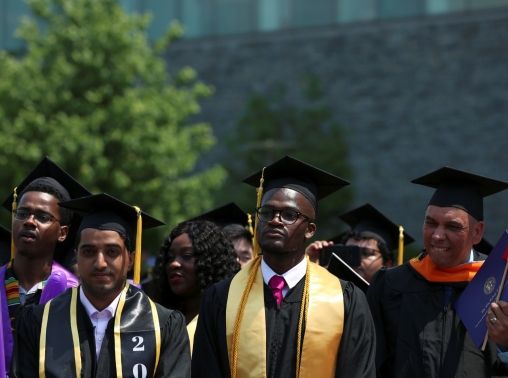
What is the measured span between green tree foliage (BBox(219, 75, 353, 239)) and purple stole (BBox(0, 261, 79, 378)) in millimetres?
13182

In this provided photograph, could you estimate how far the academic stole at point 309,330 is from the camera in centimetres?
397

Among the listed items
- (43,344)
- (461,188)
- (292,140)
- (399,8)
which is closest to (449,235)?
(461,188)

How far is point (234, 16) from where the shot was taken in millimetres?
21828

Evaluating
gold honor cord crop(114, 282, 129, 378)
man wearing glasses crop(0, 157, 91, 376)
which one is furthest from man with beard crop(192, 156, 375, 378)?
man wearing glasses crop(0, 157, 91, 376)

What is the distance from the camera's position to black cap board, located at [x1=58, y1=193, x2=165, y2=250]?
425 cm

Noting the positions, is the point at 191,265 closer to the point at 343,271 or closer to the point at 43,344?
the point at 343,271

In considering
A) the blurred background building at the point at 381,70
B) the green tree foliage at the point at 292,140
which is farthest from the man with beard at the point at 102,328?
the blurred background building at the point at 381,70

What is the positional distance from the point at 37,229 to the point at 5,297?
16.7 inches

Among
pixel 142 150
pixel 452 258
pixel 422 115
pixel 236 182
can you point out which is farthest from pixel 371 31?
pixel 452 258

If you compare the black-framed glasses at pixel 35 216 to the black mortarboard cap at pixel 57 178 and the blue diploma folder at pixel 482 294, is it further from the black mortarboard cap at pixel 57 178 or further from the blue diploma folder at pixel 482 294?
the blue diploma folder at pixel 482 294

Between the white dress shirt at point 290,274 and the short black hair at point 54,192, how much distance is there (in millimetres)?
1324

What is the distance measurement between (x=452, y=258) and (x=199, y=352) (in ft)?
4.70

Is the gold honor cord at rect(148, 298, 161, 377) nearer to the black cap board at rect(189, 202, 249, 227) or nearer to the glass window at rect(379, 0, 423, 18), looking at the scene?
the black cap board at rect(189, 202, 249, 227)

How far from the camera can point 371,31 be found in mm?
20562
